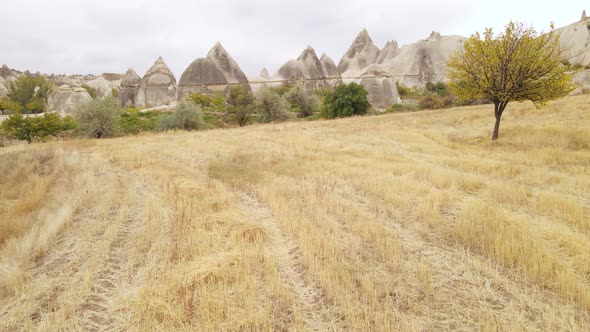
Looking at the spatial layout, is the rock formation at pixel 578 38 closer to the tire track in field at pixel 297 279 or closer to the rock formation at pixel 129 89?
the tire track in field at pixel 297 279

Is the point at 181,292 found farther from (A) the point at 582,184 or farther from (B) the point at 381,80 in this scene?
(B) the point at 381,80

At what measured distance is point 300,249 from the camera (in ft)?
13.1

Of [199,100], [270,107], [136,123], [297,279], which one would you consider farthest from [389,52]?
[297,279]

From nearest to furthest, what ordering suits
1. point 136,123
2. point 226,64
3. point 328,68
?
1. point 136,123
2. point 226,64
3. point 328,68

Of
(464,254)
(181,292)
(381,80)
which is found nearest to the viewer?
(181,292)

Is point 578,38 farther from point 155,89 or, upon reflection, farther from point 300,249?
point 155,89

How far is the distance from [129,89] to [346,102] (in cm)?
4218

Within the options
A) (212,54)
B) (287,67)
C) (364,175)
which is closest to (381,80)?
(287,67)

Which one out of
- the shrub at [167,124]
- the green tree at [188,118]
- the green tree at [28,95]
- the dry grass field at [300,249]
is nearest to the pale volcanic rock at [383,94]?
the green tree at [188,118]

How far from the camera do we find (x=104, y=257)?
148 inches

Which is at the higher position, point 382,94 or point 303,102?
point 382,94

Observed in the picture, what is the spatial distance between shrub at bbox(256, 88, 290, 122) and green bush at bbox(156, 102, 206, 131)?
25.3 ft

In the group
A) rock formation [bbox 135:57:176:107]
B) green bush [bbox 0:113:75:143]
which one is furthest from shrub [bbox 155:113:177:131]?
rock formation [bbox 135:57:176:107]

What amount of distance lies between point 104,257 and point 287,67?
215 ft
